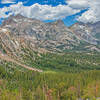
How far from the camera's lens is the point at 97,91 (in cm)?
15800

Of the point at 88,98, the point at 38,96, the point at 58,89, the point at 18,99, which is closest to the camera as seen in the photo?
the point at 88,98

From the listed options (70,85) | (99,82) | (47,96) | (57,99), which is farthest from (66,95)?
(99,82)

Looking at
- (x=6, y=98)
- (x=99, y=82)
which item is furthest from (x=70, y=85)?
(x=6, y=98)

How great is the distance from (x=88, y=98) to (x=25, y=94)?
6281 cm

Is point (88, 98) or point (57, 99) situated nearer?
point (88, 98)

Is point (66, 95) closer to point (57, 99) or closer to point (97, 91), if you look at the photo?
point (57, 99)

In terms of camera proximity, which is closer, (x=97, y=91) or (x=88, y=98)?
(x=88, y=98)

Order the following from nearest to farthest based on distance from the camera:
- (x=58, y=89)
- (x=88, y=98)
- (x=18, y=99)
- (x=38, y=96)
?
(x=88, y=98) → (x=18, y=99) → (x=38, y=96) → (x=58, y=89)

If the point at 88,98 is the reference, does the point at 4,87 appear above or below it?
below

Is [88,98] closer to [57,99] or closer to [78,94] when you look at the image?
[78,94]

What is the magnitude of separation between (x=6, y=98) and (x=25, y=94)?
982 inches

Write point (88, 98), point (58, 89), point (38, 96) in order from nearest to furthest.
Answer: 1. point (88, 98)
2. point (38, 96)
3. point (58, 89)

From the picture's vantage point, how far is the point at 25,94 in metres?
167

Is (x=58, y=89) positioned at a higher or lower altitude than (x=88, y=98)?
lower
